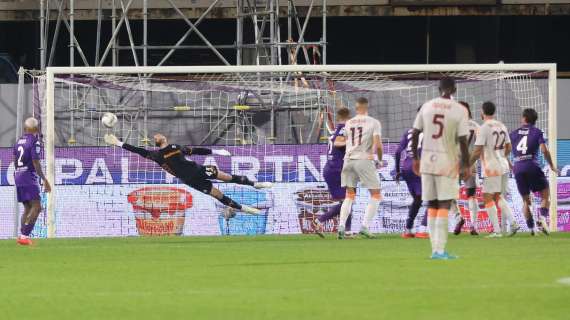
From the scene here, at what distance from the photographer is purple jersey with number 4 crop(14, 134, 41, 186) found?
2217 centimetres

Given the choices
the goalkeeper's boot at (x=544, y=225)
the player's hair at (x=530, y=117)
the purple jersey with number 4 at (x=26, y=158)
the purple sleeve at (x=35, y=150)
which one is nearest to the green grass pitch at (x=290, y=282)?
the purple sleeve at (x=35, y=150)

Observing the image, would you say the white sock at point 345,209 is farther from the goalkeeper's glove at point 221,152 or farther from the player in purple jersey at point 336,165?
the goalkeeper's glove at point 221,152

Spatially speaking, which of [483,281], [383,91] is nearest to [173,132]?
[383,91]

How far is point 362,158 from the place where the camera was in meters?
21.9

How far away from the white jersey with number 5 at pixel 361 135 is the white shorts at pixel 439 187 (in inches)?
232

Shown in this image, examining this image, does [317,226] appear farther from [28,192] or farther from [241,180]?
[28,192]

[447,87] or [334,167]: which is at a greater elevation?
[447,87]

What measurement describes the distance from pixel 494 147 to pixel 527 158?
1215 mm

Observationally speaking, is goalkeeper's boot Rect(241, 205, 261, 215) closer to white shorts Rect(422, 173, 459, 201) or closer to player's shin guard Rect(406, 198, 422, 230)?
player's shin guard Rect(406, 198, 422, 230)

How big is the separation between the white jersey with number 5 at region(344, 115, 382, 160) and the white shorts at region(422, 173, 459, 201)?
5.89m

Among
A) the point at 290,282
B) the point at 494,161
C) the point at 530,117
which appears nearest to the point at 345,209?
the point at 494,161

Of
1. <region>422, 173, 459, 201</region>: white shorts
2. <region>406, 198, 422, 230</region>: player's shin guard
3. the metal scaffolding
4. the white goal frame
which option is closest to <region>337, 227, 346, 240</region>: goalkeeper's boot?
<region>406, 198, 422, 230</region>: player's shin guard

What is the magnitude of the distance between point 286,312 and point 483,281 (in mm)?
2763

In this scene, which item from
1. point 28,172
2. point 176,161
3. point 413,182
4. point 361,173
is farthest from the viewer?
point 176,161
